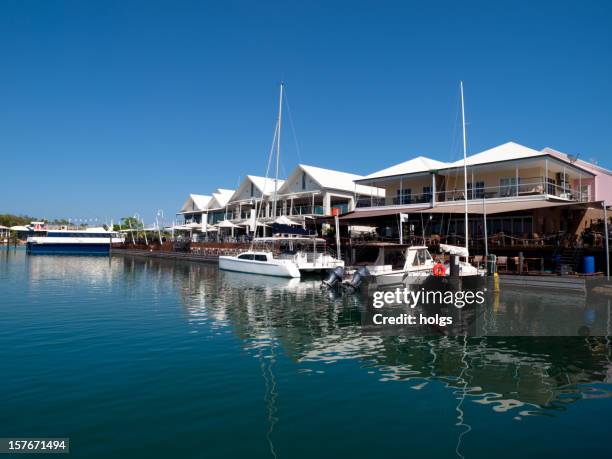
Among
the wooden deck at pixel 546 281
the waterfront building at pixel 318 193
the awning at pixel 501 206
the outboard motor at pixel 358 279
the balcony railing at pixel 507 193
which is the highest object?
the waterfront building at pixel 318 193

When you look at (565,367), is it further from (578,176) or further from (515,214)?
(578,176)

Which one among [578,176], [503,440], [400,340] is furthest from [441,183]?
[503,440]

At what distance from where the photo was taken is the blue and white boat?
235ft

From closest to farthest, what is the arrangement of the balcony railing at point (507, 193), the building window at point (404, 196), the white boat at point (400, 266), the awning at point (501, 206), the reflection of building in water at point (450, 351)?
the reflection of building in water at point (450, 351)
the white boat at point (400, 266)
the awning at point (501, 206)
the balcony railing at point (507, 193)
the building window at point (404, 196)

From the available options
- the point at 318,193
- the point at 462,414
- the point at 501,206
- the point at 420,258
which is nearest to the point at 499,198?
the point at 501,206

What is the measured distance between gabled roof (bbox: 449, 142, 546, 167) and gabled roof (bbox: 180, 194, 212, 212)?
51.8 m

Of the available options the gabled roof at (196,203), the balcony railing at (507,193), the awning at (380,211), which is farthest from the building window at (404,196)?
the gabled roof at (196,203)

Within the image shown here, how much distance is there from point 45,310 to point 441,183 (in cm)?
3459

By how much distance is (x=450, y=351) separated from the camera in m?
12.3

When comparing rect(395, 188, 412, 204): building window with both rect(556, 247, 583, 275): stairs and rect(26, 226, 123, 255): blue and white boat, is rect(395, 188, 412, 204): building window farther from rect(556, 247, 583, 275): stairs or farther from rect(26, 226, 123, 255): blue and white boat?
rect(26, 226, 123, 255): blue and white boat

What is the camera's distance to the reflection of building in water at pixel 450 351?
9211 mm

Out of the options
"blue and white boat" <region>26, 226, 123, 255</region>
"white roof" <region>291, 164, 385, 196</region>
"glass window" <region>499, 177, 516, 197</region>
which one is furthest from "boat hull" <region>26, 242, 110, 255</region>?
"glass window" <region>499, 177, 516, 197</region>

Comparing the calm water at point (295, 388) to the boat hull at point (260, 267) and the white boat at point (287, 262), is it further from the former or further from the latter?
the white boat at point (287, 262)

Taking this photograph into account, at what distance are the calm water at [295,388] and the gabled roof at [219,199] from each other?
58.3m
